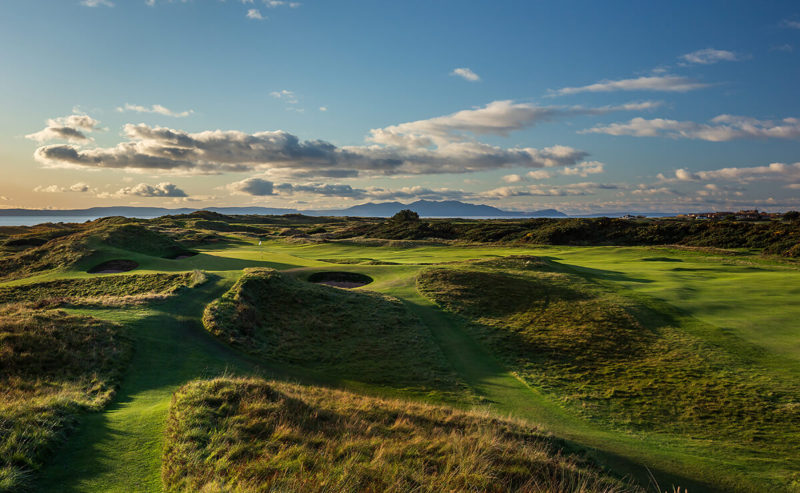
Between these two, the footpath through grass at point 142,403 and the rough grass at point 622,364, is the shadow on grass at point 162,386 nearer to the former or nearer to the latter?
the footpath through grass at point 142,403

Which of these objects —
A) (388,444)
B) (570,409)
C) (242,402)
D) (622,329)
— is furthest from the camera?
(622,329)

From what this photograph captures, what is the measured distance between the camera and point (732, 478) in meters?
8.88

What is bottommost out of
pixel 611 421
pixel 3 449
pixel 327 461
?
pixel 611 421

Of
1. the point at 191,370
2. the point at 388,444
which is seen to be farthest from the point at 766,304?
the point at 191,370

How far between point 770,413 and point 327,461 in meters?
14.5

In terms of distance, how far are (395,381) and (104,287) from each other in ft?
68.4

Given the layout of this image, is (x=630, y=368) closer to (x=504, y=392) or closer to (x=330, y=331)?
(x=504, y=392)

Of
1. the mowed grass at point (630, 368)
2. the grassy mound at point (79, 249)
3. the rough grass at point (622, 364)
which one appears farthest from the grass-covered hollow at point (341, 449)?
the grassy mound at point (79, 249)

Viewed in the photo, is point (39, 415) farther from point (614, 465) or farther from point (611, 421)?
point (611, 421)

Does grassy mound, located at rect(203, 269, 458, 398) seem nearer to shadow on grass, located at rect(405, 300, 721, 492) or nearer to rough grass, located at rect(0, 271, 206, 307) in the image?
shadow on grass, located at rect(405, 300, 721, 492)

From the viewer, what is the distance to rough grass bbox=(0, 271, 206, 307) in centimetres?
2227

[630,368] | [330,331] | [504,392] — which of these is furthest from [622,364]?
[330,331]

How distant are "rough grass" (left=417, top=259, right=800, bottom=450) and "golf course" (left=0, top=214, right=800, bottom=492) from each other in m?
0.10

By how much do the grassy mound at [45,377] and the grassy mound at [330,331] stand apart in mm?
4442
